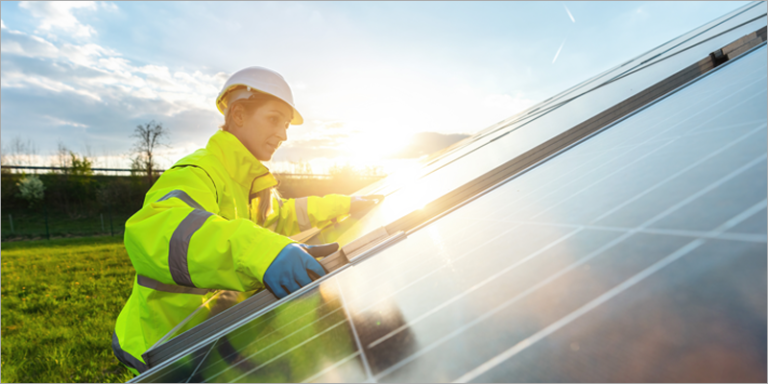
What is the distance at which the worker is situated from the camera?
2.09 metres

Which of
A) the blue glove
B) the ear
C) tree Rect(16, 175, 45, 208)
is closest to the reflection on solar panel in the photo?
the blue glove

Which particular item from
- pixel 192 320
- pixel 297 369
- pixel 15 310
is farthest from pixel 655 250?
pixel 15 310

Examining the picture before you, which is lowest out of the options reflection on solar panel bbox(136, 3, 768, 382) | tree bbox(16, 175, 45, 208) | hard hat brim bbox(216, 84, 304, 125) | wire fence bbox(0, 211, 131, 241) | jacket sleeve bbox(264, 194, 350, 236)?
reflection on solar panel bbox(136, 3, 768, 382)

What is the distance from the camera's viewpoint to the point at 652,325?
2.16 ft

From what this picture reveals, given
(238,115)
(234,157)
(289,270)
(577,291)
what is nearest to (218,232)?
(289,270)

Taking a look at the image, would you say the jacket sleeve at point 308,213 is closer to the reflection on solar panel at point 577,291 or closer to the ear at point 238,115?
the ear at point 238,115

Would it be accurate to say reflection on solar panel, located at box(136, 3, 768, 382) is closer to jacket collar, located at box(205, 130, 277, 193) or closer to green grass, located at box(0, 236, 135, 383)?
jacket collar, located at box(205, 130, 277, 193)

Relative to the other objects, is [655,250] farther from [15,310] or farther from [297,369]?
[15,310]

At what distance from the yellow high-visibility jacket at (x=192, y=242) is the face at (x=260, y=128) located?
1.11ft

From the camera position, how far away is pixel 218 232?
2139 millimetres

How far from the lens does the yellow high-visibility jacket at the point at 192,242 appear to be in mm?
2117

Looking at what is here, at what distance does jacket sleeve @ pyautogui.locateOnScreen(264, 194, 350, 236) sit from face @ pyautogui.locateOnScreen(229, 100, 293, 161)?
33.8 inches

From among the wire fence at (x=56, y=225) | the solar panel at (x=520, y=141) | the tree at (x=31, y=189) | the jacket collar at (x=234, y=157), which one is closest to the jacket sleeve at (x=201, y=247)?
the solar panel at (x=520, y=141)

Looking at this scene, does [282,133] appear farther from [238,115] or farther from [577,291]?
[577,291]
